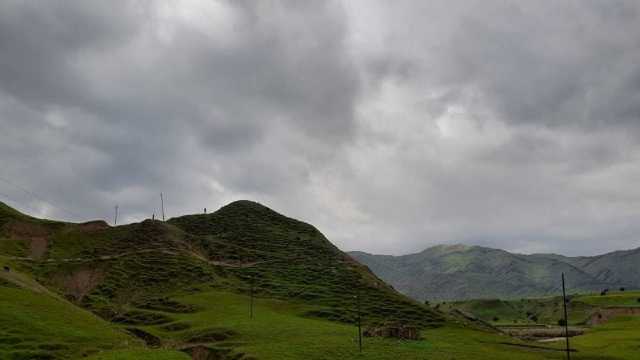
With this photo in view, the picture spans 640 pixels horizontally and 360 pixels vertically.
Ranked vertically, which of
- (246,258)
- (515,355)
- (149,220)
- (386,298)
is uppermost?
(149,220)

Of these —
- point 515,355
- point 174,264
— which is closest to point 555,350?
point 515,355

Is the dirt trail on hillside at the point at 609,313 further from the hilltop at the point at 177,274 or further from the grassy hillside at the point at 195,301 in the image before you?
the hilltop at the point at 177,274

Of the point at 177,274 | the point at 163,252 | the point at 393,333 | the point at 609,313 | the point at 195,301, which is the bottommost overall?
the point at 393,333

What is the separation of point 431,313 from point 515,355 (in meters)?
50.8

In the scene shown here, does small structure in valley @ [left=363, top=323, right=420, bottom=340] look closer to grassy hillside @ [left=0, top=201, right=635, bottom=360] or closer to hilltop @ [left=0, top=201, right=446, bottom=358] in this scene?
grassy hillside @ [left=0, top=201, right=635, bottom=360]

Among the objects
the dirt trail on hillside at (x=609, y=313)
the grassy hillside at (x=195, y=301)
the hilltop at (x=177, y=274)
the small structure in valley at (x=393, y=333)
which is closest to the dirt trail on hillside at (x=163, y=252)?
the hilltop at (x=177, y=274)

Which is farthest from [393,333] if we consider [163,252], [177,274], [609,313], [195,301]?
[609,313]

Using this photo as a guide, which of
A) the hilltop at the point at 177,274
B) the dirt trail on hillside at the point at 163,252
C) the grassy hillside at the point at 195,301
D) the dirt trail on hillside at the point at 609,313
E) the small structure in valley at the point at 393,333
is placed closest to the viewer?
the grassy hillside at the point at 195,301

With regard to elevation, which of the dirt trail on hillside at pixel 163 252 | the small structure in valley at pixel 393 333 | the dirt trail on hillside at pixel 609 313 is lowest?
the small structure in valley at pixel 393 333

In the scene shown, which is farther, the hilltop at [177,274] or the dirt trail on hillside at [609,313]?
the dirt trail on hillside at [609,313]

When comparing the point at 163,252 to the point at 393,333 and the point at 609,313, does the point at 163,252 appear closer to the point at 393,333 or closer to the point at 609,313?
the point at 393,333

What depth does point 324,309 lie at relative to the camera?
5182 inches

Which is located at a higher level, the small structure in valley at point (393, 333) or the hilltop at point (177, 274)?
the hilltop at point (177, 274)

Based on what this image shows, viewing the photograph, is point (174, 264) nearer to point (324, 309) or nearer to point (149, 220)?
point (149, 220)
